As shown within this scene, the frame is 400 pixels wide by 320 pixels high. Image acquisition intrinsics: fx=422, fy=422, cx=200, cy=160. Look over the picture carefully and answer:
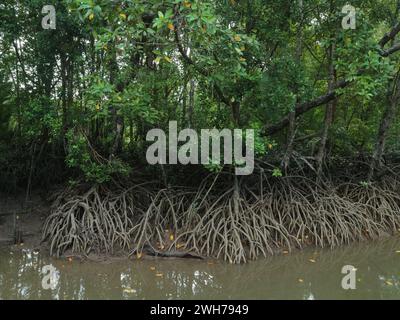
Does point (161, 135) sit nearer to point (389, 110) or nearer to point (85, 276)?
point (85, 276)

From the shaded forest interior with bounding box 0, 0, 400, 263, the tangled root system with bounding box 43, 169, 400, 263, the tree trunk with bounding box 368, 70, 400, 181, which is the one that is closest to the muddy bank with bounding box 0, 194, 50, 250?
the shaded forest interior with bounding box 0, 0, 400, 263

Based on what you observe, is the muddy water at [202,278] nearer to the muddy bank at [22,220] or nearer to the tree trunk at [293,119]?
the muddy bank at [22,220]

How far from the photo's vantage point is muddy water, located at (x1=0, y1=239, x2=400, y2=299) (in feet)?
12.5

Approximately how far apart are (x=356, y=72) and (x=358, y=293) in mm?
2180

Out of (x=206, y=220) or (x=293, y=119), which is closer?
(x=206, y=220)

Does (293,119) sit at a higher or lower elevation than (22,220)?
higher

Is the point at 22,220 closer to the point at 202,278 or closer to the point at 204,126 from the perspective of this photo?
the point at 204,126

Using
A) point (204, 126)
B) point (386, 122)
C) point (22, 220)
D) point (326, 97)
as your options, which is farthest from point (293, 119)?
point (22, 220)

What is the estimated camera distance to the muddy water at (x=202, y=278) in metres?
3.79

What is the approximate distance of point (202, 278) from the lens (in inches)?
165

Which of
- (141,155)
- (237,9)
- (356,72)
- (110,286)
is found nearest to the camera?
(110,286)
